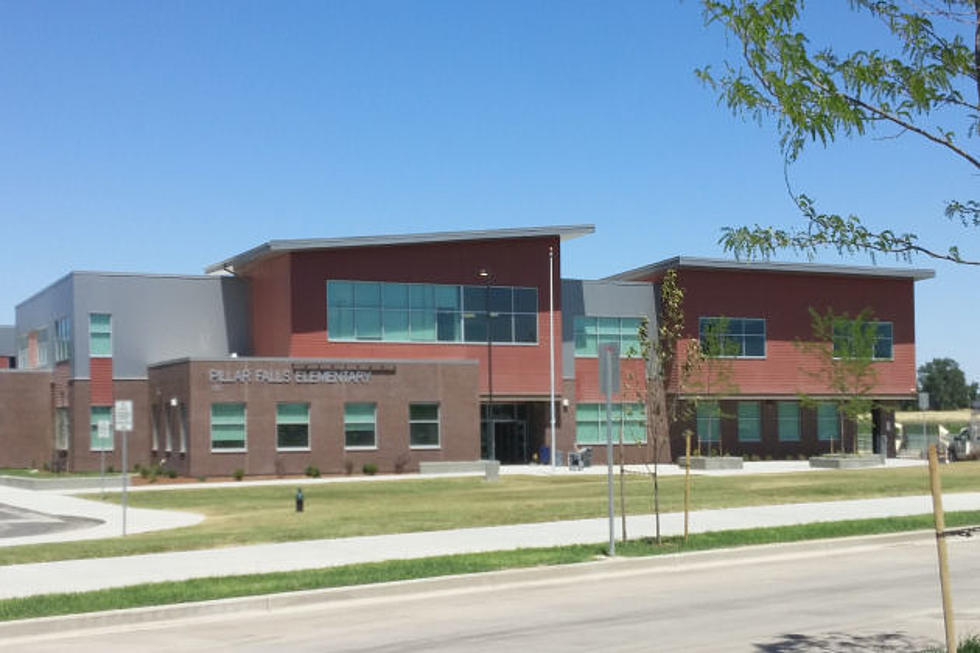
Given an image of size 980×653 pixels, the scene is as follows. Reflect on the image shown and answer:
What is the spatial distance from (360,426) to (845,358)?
Result: 962 inches

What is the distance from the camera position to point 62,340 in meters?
54.4

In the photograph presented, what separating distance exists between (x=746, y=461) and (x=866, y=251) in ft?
176

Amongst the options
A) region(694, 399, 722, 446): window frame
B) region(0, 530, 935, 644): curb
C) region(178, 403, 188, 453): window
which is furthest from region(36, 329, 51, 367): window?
region(0, 530, 935, 644): curb

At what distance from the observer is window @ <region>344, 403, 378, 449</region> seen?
4959cm

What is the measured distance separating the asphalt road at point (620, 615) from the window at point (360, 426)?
3331 centimetres

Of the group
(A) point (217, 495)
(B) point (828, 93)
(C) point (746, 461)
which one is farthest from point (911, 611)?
(C) point (746, 461)

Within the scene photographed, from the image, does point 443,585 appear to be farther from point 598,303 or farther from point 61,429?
point 598,303

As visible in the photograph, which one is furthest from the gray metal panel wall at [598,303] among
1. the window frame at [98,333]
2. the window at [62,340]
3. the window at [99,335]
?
the window at [62,340]

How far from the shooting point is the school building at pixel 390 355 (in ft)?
160

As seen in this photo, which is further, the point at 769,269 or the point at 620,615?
the point at 769,269

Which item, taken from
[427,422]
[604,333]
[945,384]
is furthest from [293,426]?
[945,384]

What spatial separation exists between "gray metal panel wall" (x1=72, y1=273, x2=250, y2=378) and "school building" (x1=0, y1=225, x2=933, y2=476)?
82 mm

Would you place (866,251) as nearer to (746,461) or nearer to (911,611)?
(911,611)

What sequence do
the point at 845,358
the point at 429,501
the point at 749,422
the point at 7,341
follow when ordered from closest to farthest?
the point at 429,501, the point at 845,358, the point at 749,422, the point at 7,341
